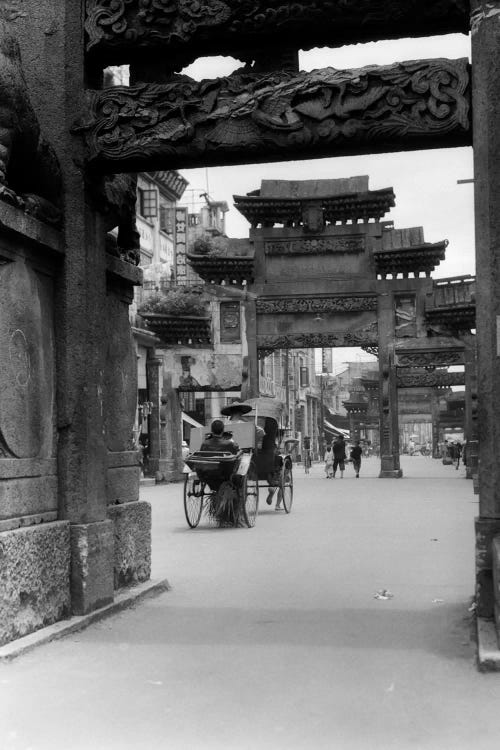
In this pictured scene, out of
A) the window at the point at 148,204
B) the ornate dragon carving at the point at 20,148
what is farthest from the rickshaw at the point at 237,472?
the window at the point at 148,204

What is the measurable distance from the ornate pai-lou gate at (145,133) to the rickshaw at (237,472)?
6.31 metres

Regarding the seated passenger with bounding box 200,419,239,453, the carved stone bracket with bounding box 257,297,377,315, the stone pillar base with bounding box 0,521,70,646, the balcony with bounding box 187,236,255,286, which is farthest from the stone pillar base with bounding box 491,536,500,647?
the balcony with bounding box 187,236,255,286

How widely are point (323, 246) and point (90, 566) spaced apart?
2496 centimetres

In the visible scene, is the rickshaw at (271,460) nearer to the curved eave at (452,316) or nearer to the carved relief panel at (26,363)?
the carved relief panel at (26,363)

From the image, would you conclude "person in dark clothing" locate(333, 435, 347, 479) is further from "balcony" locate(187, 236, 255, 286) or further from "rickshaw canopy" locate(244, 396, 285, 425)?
"rickshaw canopy" locate(244, 396, 285, 425)

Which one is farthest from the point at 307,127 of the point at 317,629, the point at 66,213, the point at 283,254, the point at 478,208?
the point at 283,254

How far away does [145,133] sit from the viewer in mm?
6469

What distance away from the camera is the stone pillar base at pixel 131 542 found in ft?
23.9

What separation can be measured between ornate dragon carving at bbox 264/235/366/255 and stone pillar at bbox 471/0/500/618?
2470 cm

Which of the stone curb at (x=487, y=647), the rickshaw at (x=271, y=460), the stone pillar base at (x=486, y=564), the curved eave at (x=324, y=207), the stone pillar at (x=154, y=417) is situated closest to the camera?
the stone curb at (x=487, y=647)

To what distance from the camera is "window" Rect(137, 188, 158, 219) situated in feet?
143

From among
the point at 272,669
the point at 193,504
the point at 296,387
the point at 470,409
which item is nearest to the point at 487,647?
the point at 272,669

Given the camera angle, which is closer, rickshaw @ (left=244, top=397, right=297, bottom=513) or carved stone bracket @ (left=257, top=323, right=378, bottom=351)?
rickshaw @ (left=244, top=397, right=297, bottom=513)

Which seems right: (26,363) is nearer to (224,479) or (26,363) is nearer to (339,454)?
(224,479)
